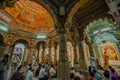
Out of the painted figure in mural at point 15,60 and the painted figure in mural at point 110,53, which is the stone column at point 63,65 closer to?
the painted figure in mural at point 15,60

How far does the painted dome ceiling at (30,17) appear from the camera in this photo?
1184cm

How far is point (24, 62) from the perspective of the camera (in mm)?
11234

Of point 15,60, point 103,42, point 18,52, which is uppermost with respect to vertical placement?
point 103,42

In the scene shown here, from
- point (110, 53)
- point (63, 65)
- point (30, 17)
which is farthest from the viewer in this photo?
point (110, 53)

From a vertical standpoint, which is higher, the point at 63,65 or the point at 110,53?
the point at 110,53

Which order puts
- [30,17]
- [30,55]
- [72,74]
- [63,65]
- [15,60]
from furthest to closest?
[30,17] < [30,55] < [15,60] < [72,74] < [63,65]

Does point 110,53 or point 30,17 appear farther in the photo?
point 110,53

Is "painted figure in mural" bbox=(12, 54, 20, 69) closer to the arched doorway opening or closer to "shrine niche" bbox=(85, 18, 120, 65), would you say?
the arched doorway opening

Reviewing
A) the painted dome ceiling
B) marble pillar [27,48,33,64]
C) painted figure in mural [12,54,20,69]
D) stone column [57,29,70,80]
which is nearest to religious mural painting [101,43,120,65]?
the painted dome ceiling

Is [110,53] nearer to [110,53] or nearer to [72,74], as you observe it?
[110,53]

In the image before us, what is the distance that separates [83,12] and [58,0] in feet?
7.90

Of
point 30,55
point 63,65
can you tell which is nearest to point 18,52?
point 30,55

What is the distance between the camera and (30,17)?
13.3 meters

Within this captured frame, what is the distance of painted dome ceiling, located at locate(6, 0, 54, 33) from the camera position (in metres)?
11.8
